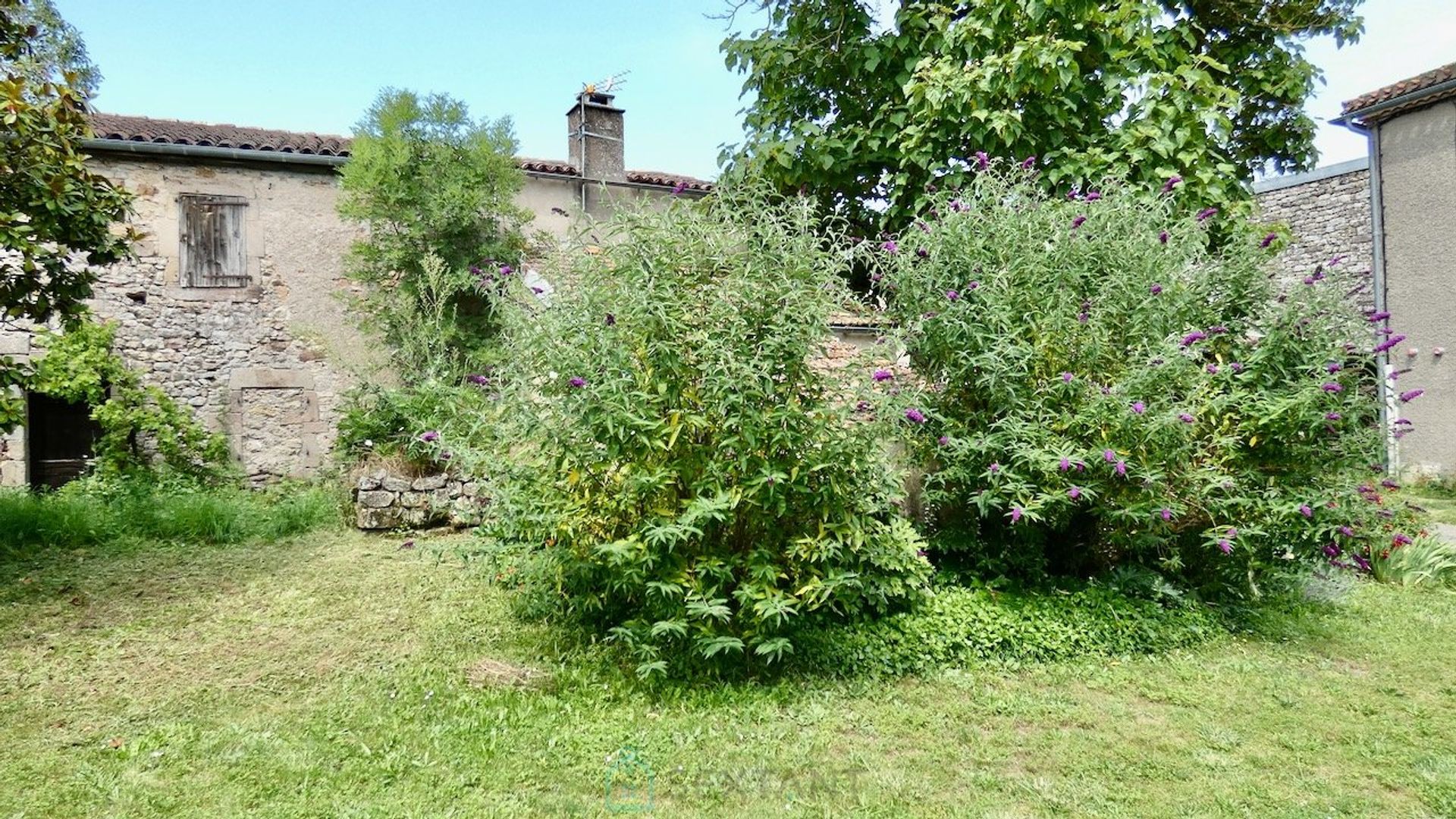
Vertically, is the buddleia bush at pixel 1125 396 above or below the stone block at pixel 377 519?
above

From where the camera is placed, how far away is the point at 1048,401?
199 inches

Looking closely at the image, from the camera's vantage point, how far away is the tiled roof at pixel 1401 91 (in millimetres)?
11062

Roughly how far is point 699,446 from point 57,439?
987cm

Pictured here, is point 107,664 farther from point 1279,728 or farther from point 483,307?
point 483,307

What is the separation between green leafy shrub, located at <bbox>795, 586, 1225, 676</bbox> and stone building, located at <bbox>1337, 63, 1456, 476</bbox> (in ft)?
27.5

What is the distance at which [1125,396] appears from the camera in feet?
16.0

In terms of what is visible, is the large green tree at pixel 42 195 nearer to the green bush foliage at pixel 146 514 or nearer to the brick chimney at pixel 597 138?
the green bush foliage at pixel 146 514

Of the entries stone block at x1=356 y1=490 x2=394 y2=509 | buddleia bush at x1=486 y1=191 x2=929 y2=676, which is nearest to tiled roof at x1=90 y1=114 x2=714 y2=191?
stone block at x1=356 y1=490 x2=394 y2=509

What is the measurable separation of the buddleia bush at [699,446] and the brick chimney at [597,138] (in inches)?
335

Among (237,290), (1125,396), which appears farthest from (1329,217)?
(237,290)

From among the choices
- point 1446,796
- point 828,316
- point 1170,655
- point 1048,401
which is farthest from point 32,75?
point 1446,796

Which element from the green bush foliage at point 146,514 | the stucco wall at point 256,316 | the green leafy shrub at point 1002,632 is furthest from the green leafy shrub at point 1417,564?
the green bush foliage at point 146,514

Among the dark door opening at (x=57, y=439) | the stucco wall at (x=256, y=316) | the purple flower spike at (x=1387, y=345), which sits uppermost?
the stucco wall at (x=256, y=316)

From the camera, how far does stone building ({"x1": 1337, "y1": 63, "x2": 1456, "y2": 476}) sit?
11281mm
